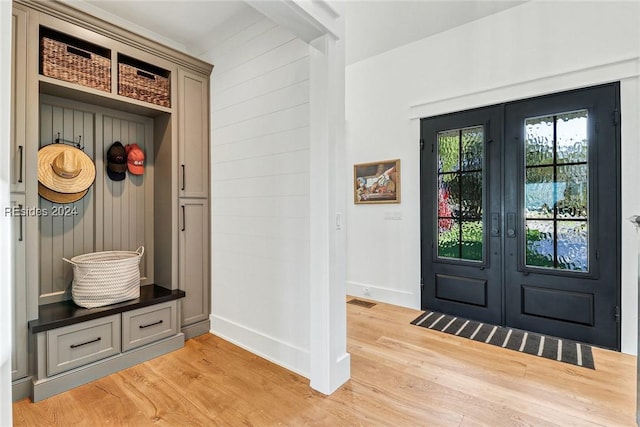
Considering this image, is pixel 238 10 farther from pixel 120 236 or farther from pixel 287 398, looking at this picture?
pixel 287 398

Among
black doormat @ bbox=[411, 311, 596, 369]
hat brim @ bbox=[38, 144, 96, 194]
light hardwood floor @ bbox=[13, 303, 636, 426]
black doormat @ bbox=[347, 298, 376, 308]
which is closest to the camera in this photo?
light hardwood floor @ bbox=[13, 303, 636, 426]

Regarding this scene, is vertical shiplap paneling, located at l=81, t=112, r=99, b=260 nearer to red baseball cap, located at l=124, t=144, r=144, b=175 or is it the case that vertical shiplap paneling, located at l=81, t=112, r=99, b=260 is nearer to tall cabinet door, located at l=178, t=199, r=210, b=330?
red baseball cap, located at l=124, t=144, r=144, b=175

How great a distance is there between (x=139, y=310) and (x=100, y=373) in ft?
1.50

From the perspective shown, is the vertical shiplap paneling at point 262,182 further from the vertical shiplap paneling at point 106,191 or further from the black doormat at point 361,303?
the black doormat at point 361,303

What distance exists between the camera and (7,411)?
799mm

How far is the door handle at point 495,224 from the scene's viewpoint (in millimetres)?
3096

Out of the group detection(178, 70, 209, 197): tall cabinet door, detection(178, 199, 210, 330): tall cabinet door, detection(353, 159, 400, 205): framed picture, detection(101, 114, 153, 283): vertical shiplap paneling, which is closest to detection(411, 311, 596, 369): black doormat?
detection(353, 159, 400, 205): framed picture

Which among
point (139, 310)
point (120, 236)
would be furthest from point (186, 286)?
point (120, 236)

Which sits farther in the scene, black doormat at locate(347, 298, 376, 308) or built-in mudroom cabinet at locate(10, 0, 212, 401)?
black doormat at locate(347, 298, 376, 308)

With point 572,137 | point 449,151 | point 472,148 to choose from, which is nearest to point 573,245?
point 572,137

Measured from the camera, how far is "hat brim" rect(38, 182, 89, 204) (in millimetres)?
2268

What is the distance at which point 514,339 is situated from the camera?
2787 millimetres

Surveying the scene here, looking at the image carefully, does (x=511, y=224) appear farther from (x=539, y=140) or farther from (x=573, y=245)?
(x=539, y=140)

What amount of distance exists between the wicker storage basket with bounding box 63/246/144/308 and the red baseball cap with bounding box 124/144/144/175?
0.81 meters
